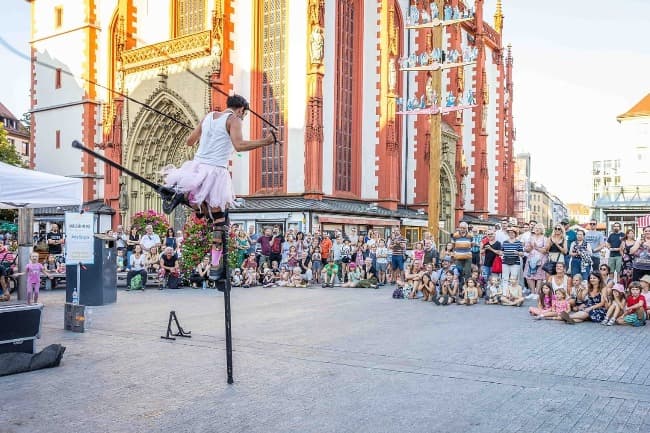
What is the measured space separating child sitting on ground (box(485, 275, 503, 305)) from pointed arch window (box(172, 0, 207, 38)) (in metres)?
23.1

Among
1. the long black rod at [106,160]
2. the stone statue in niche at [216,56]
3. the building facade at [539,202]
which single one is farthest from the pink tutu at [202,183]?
the building facade at [539,202]

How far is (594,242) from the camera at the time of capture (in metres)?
17.0

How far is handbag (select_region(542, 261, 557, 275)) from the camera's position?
1593cm

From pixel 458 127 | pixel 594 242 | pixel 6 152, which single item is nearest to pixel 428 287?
pixel 594 242

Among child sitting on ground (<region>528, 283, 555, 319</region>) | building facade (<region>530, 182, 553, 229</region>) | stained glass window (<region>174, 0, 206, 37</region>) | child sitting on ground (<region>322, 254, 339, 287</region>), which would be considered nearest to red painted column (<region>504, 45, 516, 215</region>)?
stained glass window (<region>174, 0, 206, 37</region>)

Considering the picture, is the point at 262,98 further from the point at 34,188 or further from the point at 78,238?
the point at 34,188

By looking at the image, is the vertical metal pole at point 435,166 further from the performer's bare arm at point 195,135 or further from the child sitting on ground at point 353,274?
the performer's bare arm at point 195,135

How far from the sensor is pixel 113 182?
3594 cm

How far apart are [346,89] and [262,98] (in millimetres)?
4195

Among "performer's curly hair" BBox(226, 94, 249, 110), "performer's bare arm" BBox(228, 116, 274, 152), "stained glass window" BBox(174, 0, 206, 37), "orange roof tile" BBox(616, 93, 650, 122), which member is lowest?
"performer's bare arm" BBox(228, 116, 274, 152)

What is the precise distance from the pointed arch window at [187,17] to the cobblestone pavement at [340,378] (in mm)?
24732

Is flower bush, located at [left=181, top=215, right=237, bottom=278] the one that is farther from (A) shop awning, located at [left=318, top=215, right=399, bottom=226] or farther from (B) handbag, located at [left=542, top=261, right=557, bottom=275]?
(B) handbag, located at [left=542, top=261, right=557, bottom=275]

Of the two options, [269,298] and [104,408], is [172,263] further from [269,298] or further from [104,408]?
Answer: [104,408]

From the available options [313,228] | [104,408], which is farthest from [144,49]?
[104,408]
